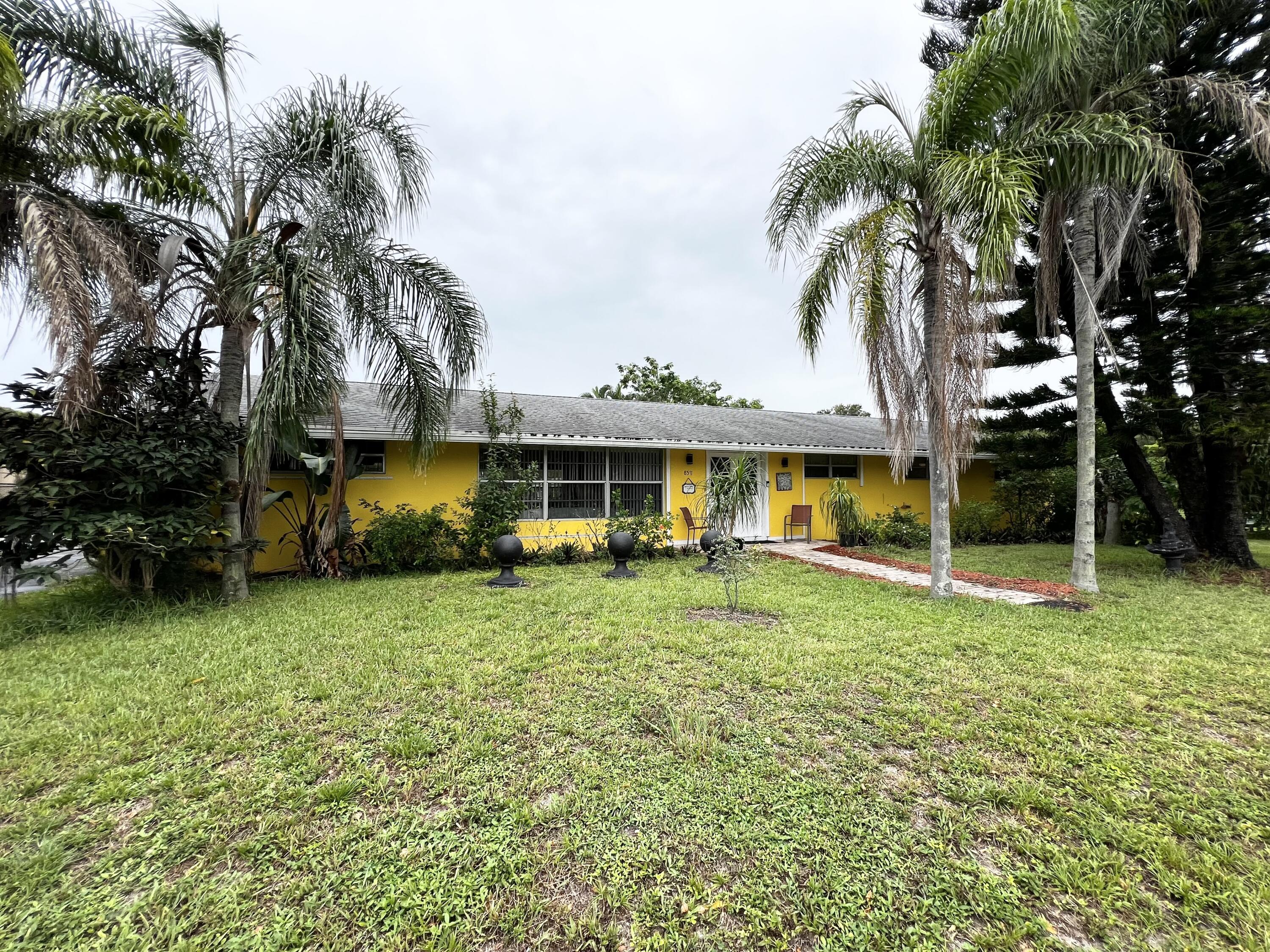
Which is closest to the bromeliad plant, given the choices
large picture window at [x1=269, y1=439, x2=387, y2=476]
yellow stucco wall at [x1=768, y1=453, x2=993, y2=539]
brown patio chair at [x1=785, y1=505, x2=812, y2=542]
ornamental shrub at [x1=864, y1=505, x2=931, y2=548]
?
ornamental shrub at [x1=864, y1=505, x2=931, y2=548]

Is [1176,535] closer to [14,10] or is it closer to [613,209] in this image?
[613,209]

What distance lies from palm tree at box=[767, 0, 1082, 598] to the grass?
3.19 m

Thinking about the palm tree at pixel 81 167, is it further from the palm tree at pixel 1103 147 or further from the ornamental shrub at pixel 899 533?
the ornamental shrub at pixel 899 533

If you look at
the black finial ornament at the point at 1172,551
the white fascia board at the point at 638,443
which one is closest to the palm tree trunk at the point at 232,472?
the white fascia board at the point at 638,443

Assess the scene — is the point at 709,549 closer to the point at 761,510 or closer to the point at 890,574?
the point at 890,574

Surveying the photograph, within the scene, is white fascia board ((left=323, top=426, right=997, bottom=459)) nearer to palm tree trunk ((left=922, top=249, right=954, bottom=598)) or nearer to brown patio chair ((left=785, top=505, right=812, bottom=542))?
brown patio chair ((left=785, top=505, right=812, bottom=542))

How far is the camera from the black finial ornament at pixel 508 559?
7.54 meters

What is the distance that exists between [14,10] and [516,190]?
8442 millimetres

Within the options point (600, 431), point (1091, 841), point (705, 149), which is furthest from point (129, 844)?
point (705, 149)

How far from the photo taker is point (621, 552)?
27.2 ft

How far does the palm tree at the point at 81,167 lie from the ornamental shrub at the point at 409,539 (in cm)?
Answer: 376

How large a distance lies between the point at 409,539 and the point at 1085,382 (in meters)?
10.3

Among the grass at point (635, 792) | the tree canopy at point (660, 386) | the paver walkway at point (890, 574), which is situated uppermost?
the tree canopy at point (660, 386)

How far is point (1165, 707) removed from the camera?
135 inches
